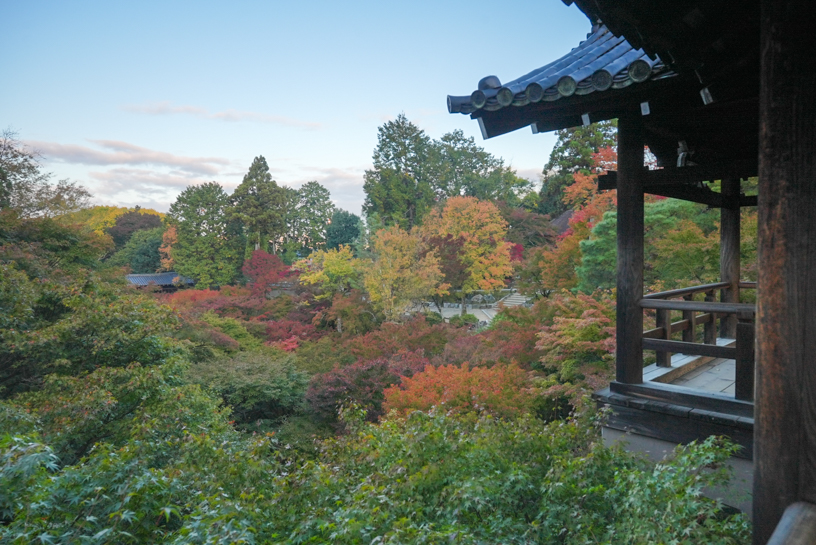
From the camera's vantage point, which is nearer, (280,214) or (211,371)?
(211,371)

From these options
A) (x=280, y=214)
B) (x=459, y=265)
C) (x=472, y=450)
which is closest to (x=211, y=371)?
(x=472, y=450)

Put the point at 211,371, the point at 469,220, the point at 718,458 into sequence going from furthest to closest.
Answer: the point at 469,220 → the point at 211,371 → the point at 718,458

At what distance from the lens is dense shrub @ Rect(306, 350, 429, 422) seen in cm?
1028

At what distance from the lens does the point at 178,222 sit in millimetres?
28062

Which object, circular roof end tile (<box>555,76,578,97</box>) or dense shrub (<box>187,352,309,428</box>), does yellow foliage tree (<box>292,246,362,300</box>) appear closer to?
dense shrub (<box>187,352,309,428</box>)

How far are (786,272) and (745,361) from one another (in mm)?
1505

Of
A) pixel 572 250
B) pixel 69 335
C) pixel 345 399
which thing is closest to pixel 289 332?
pixel 345 399

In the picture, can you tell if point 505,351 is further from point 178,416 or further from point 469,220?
point 469,220

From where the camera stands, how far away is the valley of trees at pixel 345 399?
7.61ft

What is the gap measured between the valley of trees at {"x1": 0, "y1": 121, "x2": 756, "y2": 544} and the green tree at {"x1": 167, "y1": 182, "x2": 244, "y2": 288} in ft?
20.2

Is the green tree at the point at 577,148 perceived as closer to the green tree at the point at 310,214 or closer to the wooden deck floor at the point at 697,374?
the green tree at the point at 310,214

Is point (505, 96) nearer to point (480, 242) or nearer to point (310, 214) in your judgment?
point (480, 242)

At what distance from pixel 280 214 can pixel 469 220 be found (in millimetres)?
12947

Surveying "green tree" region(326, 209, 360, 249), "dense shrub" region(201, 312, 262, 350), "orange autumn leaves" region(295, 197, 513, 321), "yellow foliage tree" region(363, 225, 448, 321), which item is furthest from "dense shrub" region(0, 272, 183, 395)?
"green tree" region(326, 209, 360, 249)
